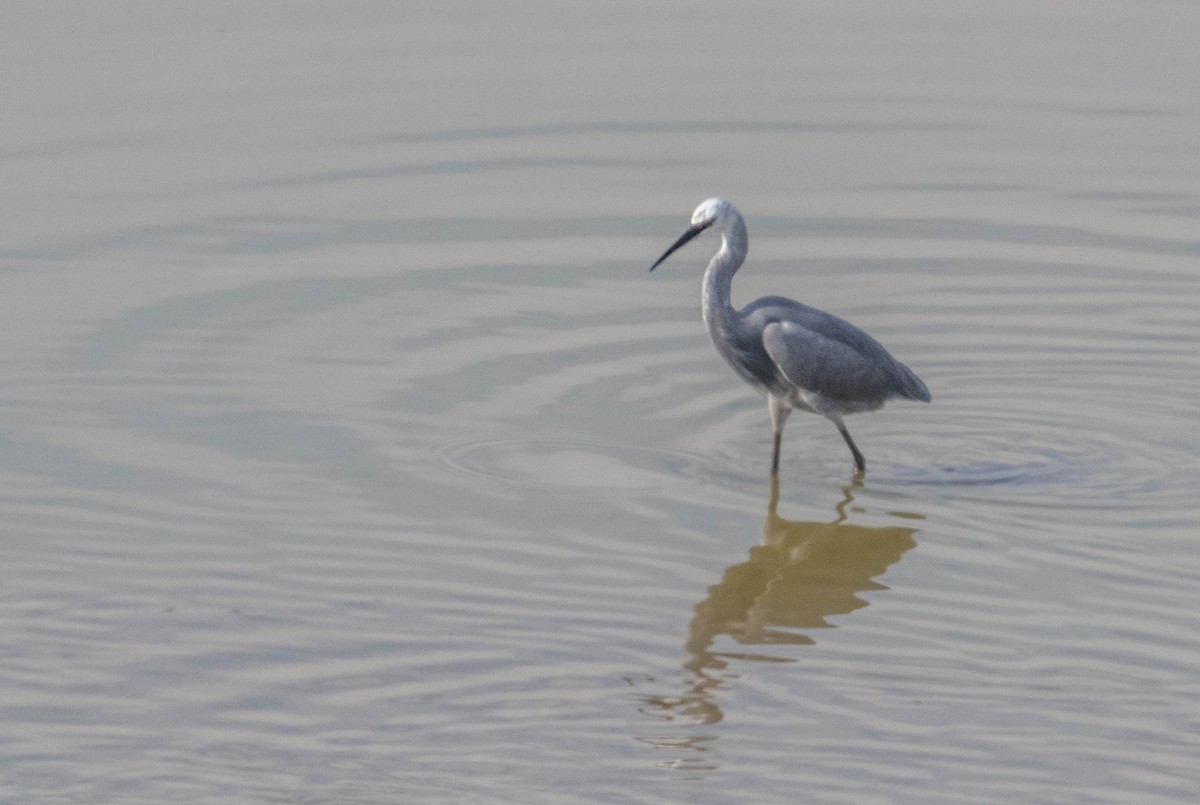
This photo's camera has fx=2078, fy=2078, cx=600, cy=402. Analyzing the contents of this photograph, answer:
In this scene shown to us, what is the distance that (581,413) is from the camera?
1066 centimetres

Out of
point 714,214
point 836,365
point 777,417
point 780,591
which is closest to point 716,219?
point 714,214

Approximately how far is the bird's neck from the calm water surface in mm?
675

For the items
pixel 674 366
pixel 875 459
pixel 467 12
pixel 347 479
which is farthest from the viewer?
pixel 467 12

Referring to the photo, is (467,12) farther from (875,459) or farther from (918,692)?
(918,692)

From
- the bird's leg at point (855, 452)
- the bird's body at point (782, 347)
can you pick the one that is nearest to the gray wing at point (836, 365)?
the bird's body at point (782, 347)

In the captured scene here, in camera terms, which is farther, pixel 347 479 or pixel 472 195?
pixel 472 195

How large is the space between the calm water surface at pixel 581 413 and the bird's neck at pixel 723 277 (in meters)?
0.67

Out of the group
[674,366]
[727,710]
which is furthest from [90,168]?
[727,710]

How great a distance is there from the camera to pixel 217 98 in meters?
16.1

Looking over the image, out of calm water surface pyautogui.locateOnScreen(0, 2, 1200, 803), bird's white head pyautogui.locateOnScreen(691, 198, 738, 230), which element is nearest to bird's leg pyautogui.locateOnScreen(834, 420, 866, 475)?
calm water surface pyautogui.locateOnScreen(0, 2, 1200, 803)

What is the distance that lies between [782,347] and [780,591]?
1680 millimetres

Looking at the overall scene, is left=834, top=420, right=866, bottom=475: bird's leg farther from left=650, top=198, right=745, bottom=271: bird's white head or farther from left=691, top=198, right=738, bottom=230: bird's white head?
left=691, top=198, right=738, bottom=230: bird's white head

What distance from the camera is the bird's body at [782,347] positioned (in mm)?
10125

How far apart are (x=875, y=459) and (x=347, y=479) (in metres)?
2.69
